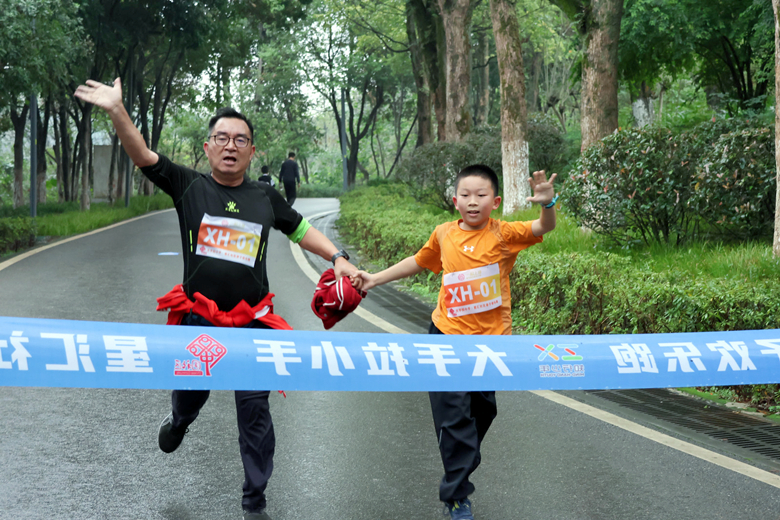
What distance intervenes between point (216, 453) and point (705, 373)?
2.81 m

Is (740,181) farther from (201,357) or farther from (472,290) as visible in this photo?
(201,357)

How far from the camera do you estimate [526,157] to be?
1666cm

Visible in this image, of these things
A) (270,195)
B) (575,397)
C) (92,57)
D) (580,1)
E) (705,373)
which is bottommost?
(575,397)

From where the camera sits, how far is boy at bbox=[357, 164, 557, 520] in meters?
3.69

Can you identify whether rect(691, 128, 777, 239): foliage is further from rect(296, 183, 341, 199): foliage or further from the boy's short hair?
rect(296, 183, 341, 199): foliage

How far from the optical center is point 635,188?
31.1 ft

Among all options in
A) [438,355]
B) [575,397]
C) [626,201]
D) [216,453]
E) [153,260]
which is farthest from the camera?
[153,260]

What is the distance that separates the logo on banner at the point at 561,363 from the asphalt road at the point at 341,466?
0.97 metres

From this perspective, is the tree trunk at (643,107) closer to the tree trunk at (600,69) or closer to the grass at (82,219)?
the tree trunk at (600,69)

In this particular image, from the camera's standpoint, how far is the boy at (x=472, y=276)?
3.69 m

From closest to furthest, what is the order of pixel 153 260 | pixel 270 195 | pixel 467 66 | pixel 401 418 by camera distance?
1. pixel 270 195
2. pixel 401 418
3. pixel 153 260
4. pixel 467 66

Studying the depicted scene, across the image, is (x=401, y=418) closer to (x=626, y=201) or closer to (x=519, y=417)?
(x=519, y=417)

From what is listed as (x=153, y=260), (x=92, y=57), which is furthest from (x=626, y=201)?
(x=92, y=57)

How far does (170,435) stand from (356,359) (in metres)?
1.55
